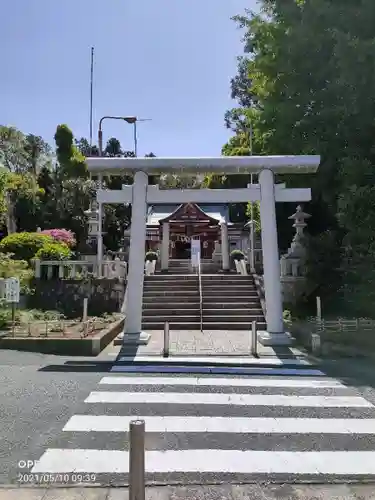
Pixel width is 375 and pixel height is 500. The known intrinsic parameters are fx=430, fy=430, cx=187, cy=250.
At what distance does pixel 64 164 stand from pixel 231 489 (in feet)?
111

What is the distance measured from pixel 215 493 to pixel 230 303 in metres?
11.9

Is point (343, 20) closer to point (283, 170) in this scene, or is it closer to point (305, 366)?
point (283, 170)

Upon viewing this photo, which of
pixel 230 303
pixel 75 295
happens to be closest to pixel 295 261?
pixel 230 303

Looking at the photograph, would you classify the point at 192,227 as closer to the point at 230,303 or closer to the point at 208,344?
the point at 230,303

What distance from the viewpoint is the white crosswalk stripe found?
4.21m

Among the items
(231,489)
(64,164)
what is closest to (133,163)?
(231,489)

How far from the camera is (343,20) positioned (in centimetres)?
1212

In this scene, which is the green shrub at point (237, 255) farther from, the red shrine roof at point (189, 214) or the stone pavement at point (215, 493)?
the stone pavement at point (215, 493)

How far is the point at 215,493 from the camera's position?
3.76 meters

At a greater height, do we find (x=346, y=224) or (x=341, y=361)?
(x=346, y=224)

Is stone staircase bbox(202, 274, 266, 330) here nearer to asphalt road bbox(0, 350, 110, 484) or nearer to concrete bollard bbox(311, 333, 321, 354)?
concrete bollard bbox(311, 333, 321, 354)

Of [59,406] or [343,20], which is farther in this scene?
[343,20]

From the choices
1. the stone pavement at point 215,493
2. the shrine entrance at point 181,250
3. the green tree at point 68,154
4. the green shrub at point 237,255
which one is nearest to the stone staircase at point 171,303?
the green shrub at point 237,255

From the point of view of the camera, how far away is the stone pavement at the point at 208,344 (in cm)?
1021
